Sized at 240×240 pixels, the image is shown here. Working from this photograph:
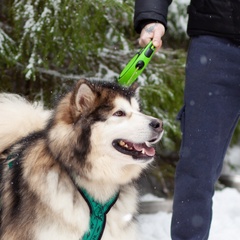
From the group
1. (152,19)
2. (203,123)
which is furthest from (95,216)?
(152,19)

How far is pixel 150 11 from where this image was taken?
2545 millimetres

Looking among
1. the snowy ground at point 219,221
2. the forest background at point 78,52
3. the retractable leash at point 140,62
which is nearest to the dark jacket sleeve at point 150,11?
the retractable leash at point 140,62

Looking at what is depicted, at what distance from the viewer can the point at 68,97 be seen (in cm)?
252

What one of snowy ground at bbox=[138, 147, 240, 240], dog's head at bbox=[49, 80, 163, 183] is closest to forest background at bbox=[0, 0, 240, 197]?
snowy ground at bbox=[138, 147, 240, 240]

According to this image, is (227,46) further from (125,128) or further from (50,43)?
(50,43)

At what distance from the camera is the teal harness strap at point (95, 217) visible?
2420mm

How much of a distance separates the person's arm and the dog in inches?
12.0

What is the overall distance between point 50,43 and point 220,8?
2000 mm

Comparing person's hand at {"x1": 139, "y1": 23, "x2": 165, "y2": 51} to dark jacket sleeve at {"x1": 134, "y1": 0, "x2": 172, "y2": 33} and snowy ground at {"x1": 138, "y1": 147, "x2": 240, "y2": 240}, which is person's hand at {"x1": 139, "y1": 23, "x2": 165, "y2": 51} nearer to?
dark jacket sleeve at {"x1": 134, "y1": 0, "x2": 172, "y2": 33}

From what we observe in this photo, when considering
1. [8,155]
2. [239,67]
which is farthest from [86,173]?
[239,67]

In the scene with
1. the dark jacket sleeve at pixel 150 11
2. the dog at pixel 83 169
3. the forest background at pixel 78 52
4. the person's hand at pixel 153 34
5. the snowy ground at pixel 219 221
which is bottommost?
the snowy ground at pixel 219 221

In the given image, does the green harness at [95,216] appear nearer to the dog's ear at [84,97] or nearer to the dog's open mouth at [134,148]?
the dog's open mouth at [134,148]

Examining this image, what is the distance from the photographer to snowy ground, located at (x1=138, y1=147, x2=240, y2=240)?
13.5 ft

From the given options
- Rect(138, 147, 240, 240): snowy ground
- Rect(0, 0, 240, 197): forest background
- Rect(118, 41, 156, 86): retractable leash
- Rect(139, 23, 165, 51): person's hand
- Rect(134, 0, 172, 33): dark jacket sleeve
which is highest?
Rect(134, 0, 172, 33): dark jacket sleeve
